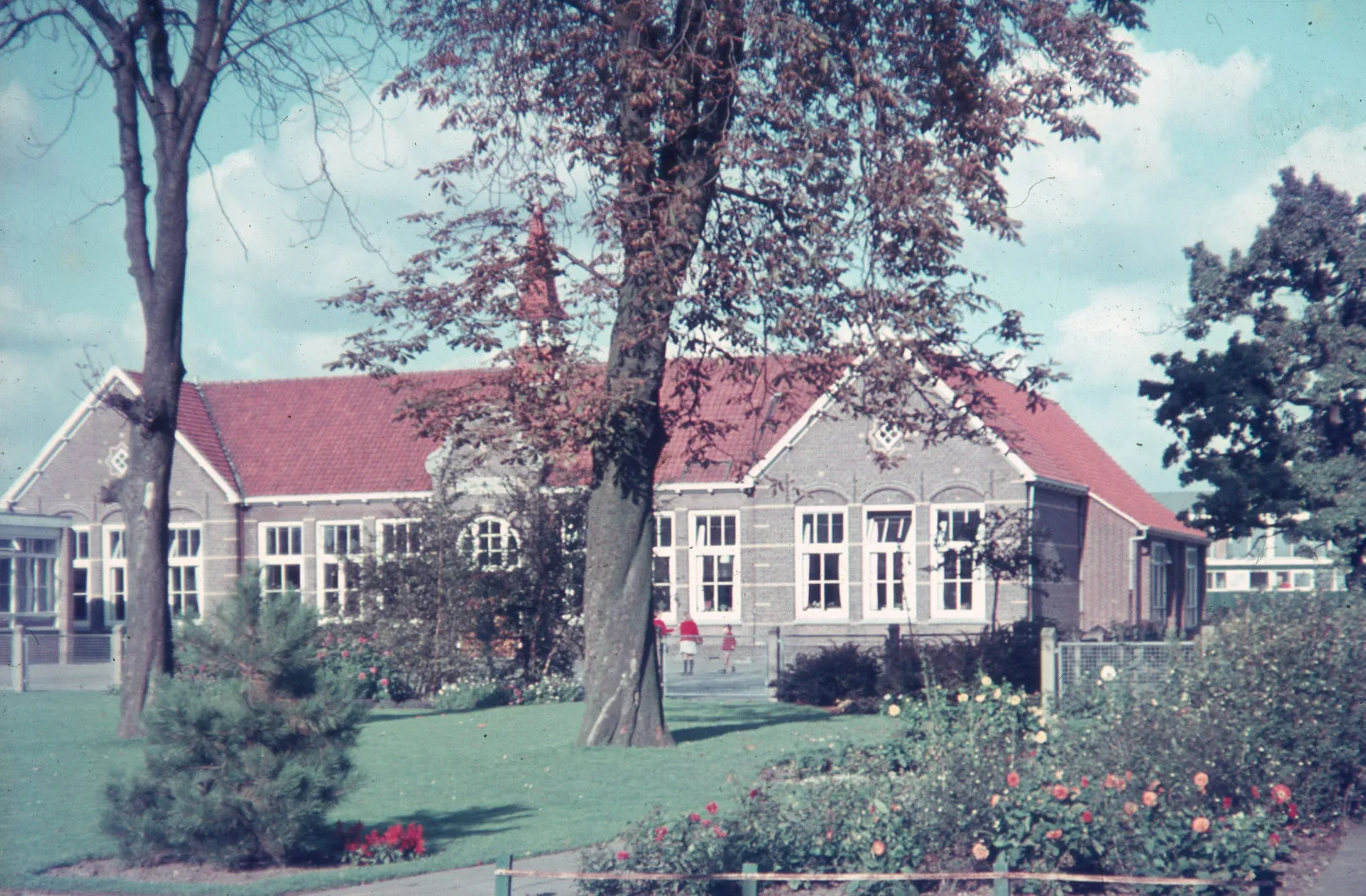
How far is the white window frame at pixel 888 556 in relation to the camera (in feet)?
122

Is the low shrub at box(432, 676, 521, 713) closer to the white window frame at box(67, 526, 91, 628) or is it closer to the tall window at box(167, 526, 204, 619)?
the tall window at box(167, 526, 204, 619)

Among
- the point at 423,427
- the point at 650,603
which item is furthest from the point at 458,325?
the point at 650,603

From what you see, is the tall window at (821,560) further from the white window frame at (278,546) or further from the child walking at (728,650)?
the white window frame at (278,546)

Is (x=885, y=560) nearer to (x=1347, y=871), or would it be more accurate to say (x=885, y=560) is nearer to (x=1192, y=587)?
(x=1192, y=587)

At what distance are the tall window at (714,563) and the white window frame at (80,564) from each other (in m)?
19.7

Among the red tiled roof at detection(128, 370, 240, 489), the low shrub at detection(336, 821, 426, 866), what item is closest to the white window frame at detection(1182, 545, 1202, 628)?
the red tiled roof at detection(128, 370, 240, 489)

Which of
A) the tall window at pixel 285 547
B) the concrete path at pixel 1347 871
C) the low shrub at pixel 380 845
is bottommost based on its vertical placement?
the concrete path at pixel 1347 871

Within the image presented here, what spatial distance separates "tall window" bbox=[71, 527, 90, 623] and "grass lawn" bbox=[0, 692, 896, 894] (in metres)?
24.2

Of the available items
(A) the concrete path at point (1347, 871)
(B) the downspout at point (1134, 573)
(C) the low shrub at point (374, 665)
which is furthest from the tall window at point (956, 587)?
(A) the concrete path at point (1347, 871)

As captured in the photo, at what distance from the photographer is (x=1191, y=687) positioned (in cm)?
1023

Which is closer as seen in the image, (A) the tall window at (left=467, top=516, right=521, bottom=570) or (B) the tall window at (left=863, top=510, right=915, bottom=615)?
(A) the tall window at (left=467, top=516, right=521, bottom=570)

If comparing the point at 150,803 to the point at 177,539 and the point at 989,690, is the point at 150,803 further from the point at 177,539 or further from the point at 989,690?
the point at 177,539

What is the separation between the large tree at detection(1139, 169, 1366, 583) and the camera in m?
29.1

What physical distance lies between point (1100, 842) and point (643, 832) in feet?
8.91
